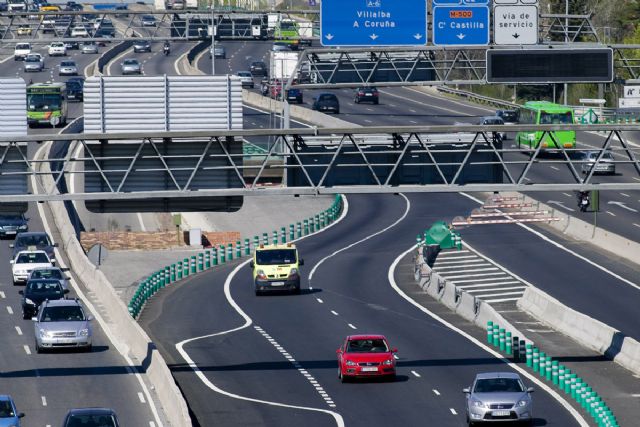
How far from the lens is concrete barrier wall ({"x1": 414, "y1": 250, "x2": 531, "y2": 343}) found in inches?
2088

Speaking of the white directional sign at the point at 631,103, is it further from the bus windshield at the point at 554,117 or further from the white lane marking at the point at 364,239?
the bus windshield at the point at 554,117

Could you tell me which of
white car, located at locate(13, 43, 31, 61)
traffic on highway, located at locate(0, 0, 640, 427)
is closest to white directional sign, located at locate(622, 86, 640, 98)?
traffic on highway, located at locate(0, 0, 640, 427)

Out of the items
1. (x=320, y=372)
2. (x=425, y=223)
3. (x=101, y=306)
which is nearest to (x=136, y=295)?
(x=101, y=306)

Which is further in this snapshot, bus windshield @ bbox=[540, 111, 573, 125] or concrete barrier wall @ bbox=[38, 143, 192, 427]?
bus windshield @ bbox=[540, 111, 573, 125]

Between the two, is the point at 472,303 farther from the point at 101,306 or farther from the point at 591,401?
the point at 591,401

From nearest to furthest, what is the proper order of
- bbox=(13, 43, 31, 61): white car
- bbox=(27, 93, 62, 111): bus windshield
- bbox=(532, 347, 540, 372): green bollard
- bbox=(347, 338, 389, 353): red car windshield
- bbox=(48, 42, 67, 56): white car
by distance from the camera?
bbox=(347, 338, 389, 353): red car windshield < bbox=(532, 347, 540, 372): green bollard < bbox=(27, 93, 62, 111): bus windshield < bbox=(13, 43, 31, 61): white car < bbox=(48, 42, 67, 56): white car

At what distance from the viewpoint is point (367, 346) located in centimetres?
4384

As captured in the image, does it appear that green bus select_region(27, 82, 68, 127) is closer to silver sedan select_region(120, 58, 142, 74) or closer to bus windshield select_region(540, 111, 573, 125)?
bus windshield select_region(540, 111, 573, 125)

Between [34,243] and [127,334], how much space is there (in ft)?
72.3

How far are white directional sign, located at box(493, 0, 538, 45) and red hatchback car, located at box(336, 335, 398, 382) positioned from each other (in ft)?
28.6

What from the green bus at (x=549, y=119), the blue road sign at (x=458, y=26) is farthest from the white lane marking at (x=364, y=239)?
the blue road sign at (x=458, y=26)

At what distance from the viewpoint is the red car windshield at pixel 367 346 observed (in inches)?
1722

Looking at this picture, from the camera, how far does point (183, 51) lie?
163 metres

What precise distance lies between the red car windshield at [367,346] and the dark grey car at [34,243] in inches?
1131
